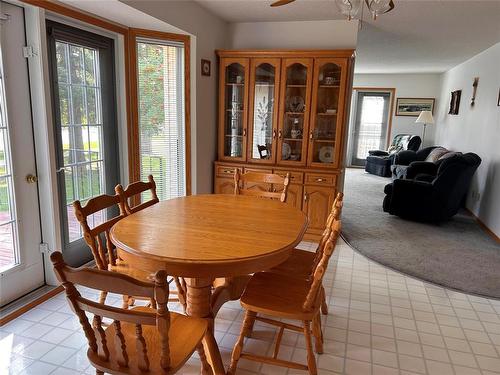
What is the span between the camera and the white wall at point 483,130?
4.55 metres

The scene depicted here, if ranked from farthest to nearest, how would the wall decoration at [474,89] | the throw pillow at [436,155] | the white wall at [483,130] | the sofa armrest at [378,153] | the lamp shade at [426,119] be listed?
1. the sofa armrest at [378,153]
2. the lamp shade at [426,119]
3. the throw pillow at [436,155]
4. the wall decoration at [474,89]
5. the white wall at [483,130]

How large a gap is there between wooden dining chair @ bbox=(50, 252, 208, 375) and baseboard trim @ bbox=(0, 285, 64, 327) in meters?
1.28

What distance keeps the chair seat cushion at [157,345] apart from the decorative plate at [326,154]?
2.71 meters

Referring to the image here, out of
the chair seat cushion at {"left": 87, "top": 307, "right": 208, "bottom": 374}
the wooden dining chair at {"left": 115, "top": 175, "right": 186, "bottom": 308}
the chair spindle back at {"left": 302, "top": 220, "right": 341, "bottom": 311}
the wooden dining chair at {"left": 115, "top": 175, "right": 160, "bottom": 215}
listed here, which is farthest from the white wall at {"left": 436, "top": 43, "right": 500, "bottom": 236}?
the chair seat cushion at {"left": 87, "top": 307, "right": 208, "bottom": 374}

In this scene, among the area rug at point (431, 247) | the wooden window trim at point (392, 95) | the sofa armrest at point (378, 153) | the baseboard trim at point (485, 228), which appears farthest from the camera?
the wooden window trim at point (392, 95)

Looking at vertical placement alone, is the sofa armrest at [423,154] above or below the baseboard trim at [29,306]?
above

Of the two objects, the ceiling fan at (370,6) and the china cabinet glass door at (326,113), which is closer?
the ceiling fan at (370,6)

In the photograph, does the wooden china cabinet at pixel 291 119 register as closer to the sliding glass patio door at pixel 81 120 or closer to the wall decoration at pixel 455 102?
the sliding glass patio door at pixel 81 120

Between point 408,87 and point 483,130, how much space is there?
4073 millimetres

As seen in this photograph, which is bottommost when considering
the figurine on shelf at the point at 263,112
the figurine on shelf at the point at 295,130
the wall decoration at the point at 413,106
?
the figurine on shelf at the point at 295,130

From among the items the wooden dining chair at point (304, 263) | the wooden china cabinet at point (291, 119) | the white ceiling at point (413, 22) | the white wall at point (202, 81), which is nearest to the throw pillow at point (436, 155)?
the white ceiling at point (413, 22)

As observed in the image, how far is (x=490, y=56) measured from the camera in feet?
17.1

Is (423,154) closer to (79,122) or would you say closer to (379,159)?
(379,159)

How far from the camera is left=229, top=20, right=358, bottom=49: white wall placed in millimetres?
3876
